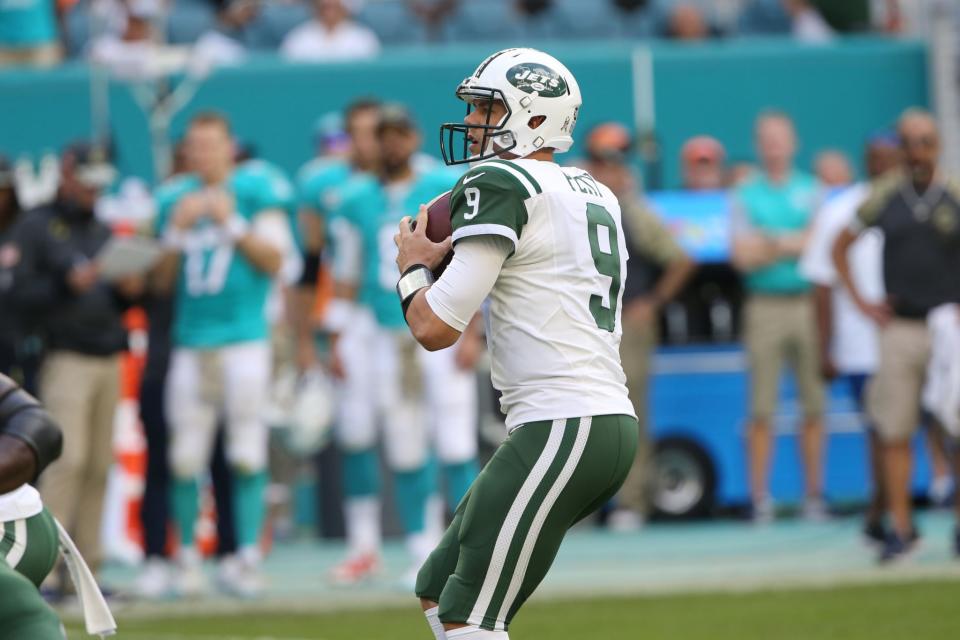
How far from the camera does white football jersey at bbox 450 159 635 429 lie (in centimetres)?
431

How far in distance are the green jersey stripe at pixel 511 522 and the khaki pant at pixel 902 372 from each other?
4.91m

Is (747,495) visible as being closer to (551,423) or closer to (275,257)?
(275,257)

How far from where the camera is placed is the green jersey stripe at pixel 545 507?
4.31 meters

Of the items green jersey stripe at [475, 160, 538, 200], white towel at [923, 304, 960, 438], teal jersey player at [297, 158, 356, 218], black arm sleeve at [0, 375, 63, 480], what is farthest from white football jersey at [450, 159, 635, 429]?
teal jersey player at [297, 158, 356, 218]

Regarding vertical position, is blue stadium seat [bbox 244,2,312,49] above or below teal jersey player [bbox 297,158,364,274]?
above

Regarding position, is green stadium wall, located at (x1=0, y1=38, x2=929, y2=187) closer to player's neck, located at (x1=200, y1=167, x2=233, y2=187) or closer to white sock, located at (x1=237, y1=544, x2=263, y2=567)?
player's neck, located at (x1=200, y1=167, x2=233, y2=187)

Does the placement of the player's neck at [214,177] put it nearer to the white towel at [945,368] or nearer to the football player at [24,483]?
the white towel at [945,368]

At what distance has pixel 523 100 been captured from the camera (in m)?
4.48

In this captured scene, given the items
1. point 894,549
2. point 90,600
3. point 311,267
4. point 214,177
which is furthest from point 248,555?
point 90,600

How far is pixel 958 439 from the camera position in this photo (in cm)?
888

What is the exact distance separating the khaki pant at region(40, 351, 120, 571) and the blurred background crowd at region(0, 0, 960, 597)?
1 cm

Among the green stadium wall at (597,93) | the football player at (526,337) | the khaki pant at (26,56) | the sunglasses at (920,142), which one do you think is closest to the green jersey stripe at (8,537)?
the football player at (526,337)

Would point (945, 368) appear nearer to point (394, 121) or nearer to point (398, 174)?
point (398, 174)

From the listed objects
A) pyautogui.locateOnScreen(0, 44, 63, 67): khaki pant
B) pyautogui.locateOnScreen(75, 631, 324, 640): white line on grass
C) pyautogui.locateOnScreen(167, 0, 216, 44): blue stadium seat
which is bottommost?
pyautogui.locateOnScreen(75, 631, 324, 640): white line on grass
